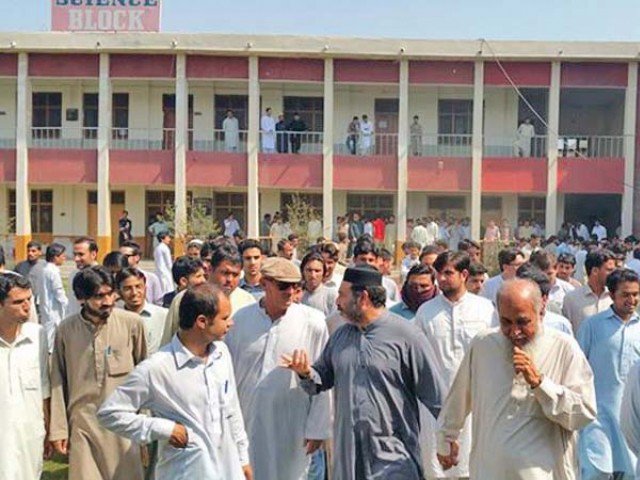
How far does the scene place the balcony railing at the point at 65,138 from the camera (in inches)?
1011

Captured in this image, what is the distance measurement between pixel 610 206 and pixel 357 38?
33.6ft

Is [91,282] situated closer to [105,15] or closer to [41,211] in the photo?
[105,15]

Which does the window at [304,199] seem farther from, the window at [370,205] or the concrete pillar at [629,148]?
the concrete pillar at [629,148]

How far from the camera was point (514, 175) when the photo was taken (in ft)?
82.5

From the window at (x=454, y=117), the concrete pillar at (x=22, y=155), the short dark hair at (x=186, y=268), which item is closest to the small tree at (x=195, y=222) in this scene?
the concrete pillar at (x=22, y=155)

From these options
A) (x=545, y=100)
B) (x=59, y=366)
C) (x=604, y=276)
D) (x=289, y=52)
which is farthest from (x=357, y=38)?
(x=59, y=366)

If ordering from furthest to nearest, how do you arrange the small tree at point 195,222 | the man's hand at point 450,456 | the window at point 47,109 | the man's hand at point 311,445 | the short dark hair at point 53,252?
the window at point 47,109 < the small tree at point 195,222 < the short dark hair at point 53,252 < the man's hand at point 311,445 < the man's hand at point 450,456

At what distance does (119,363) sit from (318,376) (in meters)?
1.25

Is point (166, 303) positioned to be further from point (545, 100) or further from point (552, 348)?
point (545, 100)

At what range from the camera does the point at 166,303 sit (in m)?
6.44

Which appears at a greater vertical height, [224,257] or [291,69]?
[291,69]

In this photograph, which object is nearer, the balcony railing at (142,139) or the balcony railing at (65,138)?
the balcony railing at (142,139)

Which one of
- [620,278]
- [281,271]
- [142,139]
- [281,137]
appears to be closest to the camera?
[281,271]

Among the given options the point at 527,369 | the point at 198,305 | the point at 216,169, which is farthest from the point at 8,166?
the point at 527,369
